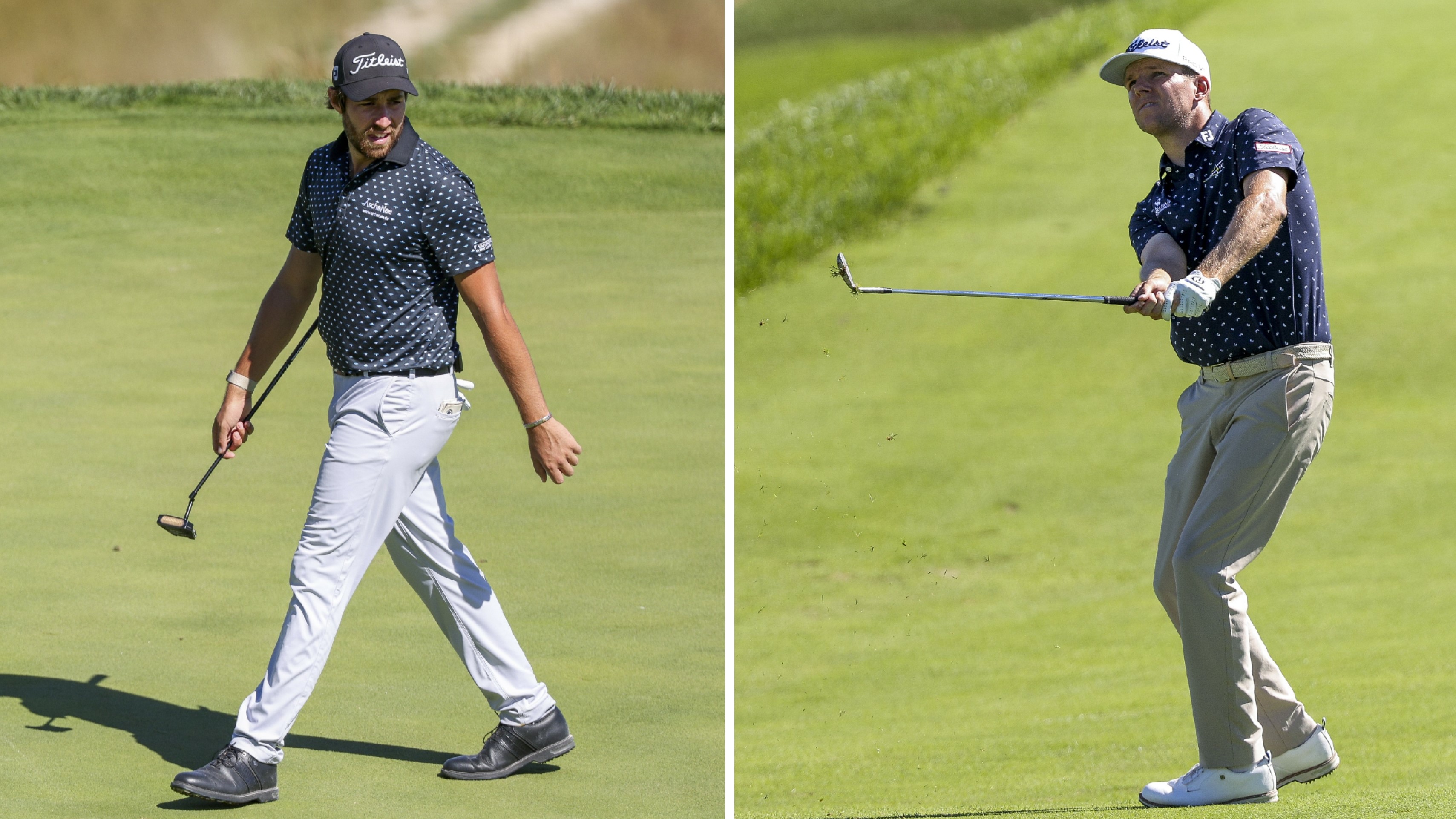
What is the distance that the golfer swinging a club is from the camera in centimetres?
387

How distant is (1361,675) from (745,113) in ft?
45.9

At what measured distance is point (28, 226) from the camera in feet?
34.2

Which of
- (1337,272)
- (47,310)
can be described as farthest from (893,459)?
(47,310)

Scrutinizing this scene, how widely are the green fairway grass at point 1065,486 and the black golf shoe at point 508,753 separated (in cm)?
56

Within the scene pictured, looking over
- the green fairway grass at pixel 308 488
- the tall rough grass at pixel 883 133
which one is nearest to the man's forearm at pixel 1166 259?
the green fairway grass at pixel 308 488

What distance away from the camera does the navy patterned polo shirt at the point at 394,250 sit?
392cm

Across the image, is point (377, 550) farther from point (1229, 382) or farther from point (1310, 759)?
point (1310, 759)

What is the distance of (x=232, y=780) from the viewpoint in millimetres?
3760

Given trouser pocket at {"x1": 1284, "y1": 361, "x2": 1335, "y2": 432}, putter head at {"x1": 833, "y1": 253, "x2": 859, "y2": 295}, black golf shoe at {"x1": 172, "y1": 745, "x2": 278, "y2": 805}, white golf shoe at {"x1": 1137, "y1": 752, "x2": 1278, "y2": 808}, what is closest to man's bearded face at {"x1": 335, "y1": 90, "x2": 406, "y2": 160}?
putter head at {"x1": 833, "y1": 253, "x2": 859, "y2": 295}

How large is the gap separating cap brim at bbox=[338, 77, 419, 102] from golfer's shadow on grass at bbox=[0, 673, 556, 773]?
147 cm

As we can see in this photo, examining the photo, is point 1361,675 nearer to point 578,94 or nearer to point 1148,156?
point 578,94

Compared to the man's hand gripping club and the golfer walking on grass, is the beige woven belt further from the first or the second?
the man's hand gripping club

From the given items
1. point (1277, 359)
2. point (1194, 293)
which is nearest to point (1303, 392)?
point (1277, 359)

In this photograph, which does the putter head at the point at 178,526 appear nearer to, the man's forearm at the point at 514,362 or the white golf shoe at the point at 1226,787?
the man's forearm at the point at 514,362
